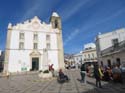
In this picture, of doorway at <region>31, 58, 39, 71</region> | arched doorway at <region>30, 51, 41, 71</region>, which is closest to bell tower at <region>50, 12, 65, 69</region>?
arched doorway at <region>30, 51, 41, 71</region>

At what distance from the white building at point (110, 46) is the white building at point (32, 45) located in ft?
40.9

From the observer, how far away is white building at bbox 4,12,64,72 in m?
32.5

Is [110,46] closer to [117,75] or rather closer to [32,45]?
[117,75]

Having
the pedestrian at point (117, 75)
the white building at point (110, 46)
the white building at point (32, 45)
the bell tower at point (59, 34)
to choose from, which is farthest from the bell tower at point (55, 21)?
the pedestrian at point (117, 75)

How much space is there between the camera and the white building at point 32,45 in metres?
32.5

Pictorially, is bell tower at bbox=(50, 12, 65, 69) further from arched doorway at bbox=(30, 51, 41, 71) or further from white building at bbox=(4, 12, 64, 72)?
arched doorway at bbox=(30, 51, 41, 71)

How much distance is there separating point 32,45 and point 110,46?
1977 centimetres

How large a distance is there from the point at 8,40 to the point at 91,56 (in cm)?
3133

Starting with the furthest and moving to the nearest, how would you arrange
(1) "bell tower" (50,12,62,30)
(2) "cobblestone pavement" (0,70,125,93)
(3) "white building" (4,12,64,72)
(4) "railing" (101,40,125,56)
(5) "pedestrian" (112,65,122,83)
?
(1) "bell tower" (50,12,62,30), (3) "white building" (4,12,64,72), (4) "railing" (101,40,125,56), (5) "pedestrian" (112,65,122,83), (2) "cobblestone pavement" (0,70,125,93)

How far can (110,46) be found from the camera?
970 inches

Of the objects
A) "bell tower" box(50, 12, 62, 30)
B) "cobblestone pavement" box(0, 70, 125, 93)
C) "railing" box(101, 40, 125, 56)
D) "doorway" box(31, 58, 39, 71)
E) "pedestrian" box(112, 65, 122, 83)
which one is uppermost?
"bell tower" box(50, 12, 62, 30)

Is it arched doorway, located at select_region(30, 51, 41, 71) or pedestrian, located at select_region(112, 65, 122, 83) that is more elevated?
arched doorway, located at select_region(30, 51, 41, 71)

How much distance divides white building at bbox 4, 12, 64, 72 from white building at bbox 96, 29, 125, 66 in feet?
40.9

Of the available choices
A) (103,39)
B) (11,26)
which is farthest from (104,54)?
(11,26)
